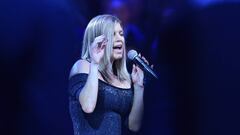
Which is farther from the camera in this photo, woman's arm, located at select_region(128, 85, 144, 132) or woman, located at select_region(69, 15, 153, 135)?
woman's arm, located at select_region(128, 85, 144, 132)

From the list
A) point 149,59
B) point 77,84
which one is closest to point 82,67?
point 77,84

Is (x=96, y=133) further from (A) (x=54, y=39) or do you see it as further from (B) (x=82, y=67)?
(A) (x=54, y=39)

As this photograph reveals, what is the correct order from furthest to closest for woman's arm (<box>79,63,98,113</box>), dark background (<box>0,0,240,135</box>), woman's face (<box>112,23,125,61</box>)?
dark background (<box>0,0,240,135</box>) → woman's face (<box>112,23,125,61</box>) → woman's arm (<box>79,63,98,113</box>)

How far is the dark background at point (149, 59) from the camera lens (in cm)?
218

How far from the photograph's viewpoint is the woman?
1714 mm

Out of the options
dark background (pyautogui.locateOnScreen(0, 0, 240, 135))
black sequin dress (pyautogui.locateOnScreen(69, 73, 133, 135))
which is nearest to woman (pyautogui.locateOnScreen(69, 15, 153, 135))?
black sequin dress (pyautogui.locateOnScreen(69, 73, 133, 135))

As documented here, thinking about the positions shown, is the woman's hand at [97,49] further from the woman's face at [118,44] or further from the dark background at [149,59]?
the dark background at [149,59]

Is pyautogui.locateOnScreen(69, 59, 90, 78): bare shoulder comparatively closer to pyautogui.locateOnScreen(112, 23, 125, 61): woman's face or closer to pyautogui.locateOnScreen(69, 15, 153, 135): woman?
pyautogui.locateOnScreen(69, 15, 153, 135): woman

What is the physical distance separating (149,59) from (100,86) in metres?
0.48

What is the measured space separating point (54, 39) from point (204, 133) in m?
0.95

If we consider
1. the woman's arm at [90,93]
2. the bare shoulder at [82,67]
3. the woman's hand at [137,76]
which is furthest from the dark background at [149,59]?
the woman's arm at [90,93]

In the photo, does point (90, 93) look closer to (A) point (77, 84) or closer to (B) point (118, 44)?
(A) point (77, 84)

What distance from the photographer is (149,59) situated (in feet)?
7.18

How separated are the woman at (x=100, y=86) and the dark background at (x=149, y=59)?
32 centimetres
